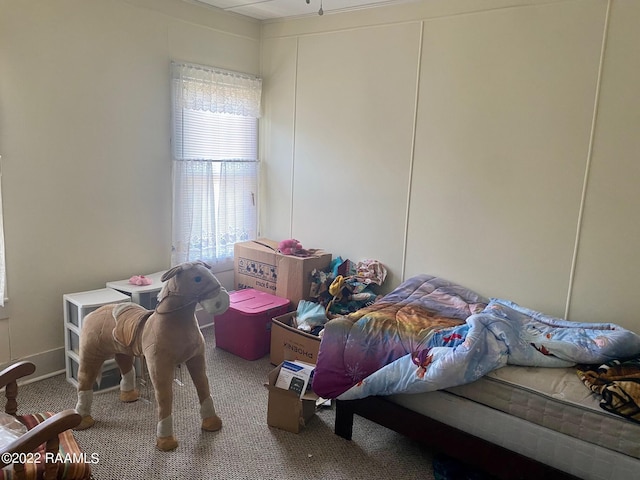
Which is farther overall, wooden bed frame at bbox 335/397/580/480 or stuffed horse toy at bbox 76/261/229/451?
stuffed horse toy at bbox 76/261/229/451

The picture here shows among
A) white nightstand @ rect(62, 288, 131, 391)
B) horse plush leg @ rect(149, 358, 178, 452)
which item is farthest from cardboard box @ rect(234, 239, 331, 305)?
horse plush leg @ rect(149, 358, 178, 452)

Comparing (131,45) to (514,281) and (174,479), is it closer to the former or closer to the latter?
(174,479)

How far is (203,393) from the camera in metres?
2.57

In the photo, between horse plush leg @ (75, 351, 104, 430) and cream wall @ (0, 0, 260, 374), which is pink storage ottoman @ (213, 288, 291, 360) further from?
horse plush leg @ (75, 351, 104, 430)

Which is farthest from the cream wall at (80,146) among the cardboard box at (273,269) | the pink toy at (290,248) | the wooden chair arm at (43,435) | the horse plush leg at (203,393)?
the wooden chair arm at (43,435)

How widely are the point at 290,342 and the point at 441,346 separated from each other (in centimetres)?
119

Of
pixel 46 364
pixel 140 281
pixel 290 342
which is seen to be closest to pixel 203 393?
pixel 290 342

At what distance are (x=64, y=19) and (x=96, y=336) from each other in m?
1.97

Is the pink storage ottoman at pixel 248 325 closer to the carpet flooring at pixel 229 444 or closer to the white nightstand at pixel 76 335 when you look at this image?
the carpet flooring at pixel 229 444

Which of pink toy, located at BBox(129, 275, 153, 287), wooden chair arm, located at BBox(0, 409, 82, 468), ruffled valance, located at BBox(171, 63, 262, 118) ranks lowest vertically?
wooden chair arm, located at BBox(0, 409, 82, 468)

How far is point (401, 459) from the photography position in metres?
2.43

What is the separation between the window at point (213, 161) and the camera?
12.0 feet

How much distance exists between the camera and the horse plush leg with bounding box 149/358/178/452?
7.71 feet

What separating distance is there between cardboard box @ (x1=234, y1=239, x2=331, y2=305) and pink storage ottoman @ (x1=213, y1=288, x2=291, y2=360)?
0.14 meters
